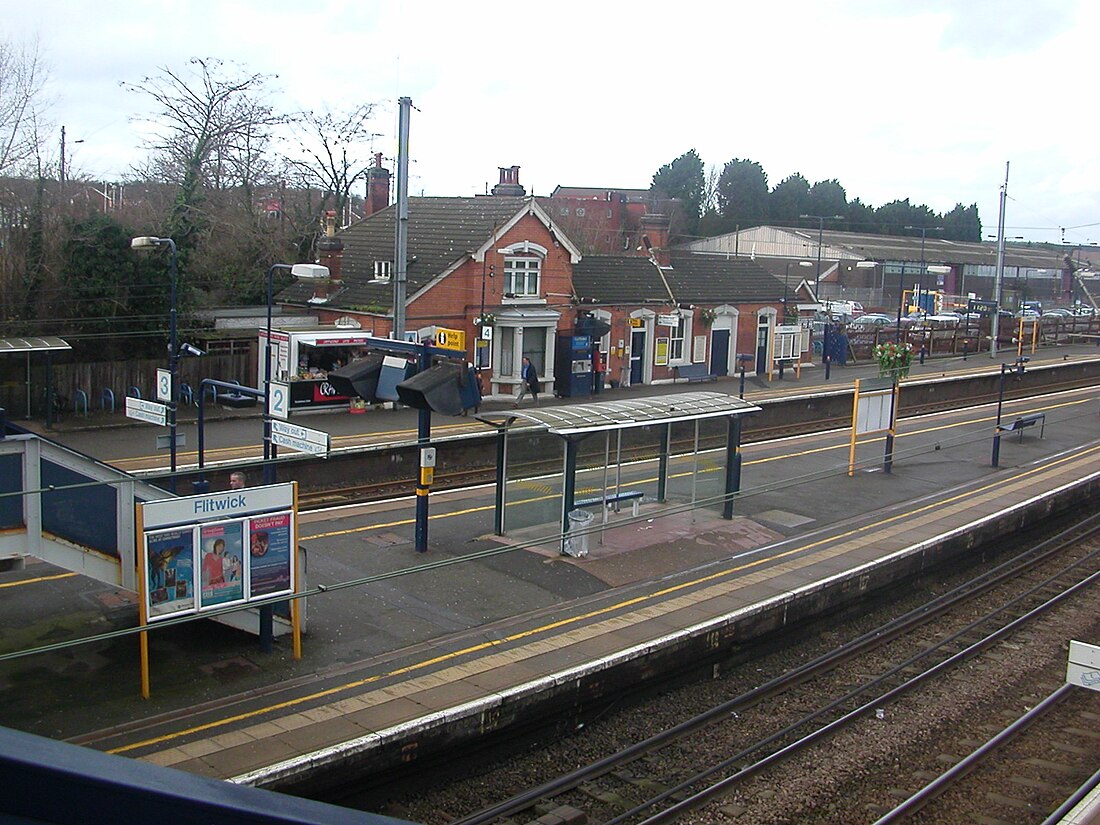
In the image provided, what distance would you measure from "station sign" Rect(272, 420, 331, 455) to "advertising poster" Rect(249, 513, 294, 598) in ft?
4.11

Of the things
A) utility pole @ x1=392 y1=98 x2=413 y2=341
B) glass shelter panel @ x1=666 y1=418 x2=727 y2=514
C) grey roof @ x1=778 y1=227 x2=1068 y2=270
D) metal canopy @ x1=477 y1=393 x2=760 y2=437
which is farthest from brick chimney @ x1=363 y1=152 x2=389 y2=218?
grey roof @ x1=778 y1=227 x2=1068 y2=270

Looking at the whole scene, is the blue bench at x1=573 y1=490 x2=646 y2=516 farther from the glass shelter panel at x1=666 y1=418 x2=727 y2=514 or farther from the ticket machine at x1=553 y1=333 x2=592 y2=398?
the ticket machine at x1=553 y1=333 x2=592 y2=398

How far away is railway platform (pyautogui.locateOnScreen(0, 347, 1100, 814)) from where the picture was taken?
9148mm

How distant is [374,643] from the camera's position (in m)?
11.4

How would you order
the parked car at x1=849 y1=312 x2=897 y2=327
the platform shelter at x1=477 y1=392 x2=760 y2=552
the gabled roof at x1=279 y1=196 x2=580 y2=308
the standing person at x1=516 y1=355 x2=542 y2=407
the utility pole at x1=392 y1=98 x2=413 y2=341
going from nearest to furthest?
the platform shelter at x1=477 y1=392 x2=760 y2=552, the utility pole at x1=392 y1=98 x2=413 y2=341, the gabled roof at x1=279 y1=196 x2=580 y2=308, the standing person at x1=516 y1=355 x2=542 y2=407, the parked car at x1=849 y1=312 x2=897 y2=327

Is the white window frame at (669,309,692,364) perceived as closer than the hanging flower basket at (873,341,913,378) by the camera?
No

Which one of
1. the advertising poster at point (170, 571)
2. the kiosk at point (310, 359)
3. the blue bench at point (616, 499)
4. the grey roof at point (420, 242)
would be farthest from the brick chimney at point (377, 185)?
the advertising poster at point (170, 571)

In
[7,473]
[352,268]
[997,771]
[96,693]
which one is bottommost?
[997,771]

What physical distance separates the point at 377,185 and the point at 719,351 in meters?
17.2

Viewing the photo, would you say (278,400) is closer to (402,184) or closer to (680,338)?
(402,184)

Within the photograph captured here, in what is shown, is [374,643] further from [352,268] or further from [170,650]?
[352,268]

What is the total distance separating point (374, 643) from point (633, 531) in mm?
6103

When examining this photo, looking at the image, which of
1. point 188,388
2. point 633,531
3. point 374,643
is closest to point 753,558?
point 633,531

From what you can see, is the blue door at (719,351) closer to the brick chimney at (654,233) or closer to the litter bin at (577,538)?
the brick chimney at (654,233)
